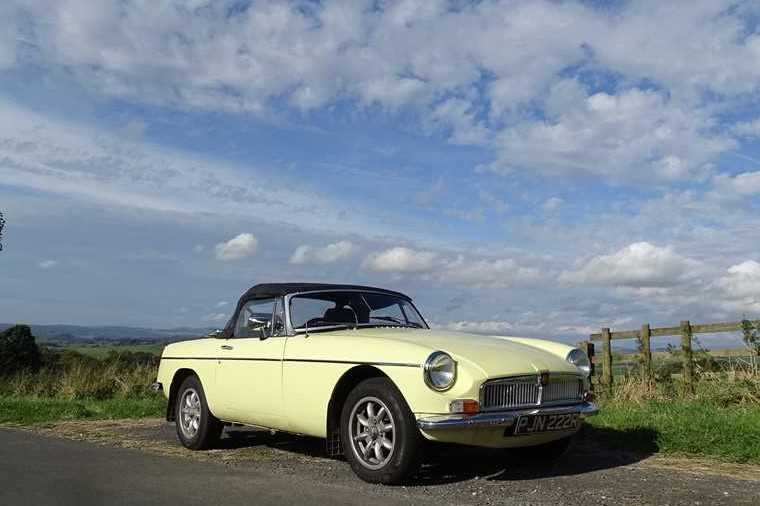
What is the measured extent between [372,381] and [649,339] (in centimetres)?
1091

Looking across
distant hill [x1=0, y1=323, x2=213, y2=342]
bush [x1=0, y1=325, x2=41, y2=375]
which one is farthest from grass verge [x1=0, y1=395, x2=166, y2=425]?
bush [x1=0, y1=325, x2=41, y2=375]

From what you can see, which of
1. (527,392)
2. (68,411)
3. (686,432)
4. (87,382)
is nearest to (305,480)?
(527,392)

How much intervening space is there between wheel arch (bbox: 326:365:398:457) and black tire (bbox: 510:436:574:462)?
5.53 ft

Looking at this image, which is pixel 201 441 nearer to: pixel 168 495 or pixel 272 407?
pixel 272 407

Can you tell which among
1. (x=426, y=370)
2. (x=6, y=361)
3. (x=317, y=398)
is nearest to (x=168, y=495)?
(x=317, y=398)

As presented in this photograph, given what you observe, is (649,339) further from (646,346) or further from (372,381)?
(372,381)

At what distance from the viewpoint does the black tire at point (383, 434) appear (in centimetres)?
532

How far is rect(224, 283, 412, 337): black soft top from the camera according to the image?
7.15m

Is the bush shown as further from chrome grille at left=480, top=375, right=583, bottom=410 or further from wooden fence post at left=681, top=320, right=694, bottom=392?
chrome grille at left=480, top=375, right=583, bottom=410

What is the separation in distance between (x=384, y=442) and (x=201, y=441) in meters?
2.69

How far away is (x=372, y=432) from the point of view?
5.61 m

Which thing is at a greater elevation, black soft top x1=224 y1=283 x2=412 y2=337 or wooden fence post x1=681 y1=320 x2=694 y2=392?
black soft top x1=224 y1=283 x2=412 y2=337

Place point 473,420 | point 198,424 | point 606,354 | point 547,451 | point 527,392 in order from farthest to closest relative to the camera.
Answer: point 606,354
point 198,424
point 547,451
point 527,392
point 473,420

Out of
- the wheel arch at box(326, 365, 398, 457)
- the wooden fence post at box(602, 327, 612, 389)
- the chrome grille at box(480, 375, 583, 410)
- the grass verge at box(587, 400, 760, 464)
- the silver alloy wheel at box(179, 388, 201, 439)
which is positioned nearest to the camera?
the chrome grille at box(480, 375, 583, 410)
